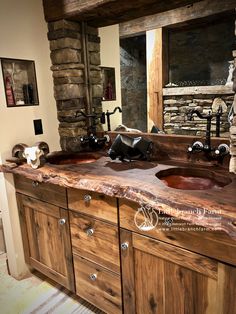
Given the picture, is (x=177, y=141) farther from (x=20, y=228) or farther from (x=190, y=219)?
(x=20, y=228)

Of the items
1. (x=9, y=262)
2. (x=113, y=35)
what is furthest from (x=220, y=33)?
(x=9, y=262)

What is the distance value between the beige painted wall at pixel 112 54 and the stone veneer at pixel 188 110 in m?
0.43

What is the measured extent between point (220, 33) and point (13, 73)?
1396 mm

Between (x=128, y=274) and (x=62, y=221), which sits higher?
(x=62, y=221)

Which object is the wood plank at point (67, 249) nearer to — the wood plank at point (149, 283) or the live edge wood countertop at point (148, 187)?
the live edge wood countertop at point (148, 187)

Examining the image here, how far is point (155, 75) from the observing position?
1.69 meters

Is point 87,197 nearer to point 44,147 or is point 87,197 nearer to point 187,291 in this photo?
point 187,291

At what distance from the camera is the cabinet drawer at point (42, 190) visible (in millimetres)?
1594

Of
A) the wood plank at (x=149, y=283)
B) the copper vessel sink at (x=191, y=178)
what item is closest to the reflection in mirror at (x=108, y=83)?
the copper vessel sink at (x=191, y=178)

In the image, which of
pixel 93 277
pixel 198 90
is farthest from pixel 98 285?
pixel 198 90

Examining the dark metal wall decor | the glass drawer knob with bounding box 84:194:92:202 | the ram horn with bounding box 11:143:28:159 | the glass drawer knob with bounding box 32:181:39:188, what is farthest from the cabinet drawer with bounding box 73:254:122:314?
the dark metal wall decor

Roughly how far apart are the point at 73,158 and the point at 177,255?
117cm

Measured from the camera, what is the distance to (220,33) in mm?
1426

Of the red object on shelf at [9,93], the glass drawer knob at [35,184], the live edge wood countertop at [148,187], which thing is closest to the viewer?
the live edge wood countertop at [148,187]
